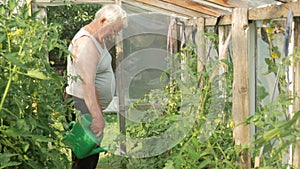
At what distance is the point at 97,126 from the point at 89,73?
334mm

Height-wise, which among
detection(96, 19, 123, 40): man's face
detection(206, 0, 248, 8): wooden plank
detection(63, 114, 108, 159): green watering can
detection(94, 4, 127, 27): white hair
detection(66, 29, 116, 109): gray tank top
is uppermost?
detection(206, 0, 248, 8): wooden plank

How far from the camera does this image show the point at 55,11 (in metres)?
9.07

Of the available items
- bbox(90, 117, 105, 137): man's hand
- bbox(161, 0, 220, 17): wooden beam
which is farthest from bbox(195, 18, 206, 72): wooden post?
bbox(90, 117, 105, 137): man's hand

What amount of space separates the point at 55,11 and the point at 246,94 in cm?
627

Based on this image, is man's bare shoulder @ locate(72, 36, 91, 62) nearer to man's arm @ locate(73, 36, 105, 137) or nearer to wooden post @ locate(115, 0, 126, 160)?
man's arm @ locate(73, 36, 105, 137)

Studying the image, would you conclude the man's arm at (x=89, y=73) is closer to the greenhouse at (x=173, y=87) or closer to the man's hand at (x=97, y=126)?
the man's hand at (x=97, y=126)

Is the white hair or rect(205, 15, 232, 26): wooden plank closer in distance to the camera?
the white hair

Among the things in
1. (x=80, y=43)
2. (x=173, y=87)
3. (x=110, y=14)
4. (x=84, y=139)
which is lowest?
(x=84, y=139)

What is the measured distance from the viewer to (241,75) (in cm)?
327

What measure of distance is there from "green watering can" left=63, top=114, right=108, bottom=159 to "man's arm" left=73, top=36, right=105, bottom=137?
0.04 meters

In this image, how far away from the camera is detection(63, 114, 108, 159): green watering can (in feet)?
10.9

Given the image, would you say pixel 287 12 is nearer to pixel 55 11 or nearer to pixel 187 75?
pixel 187 75

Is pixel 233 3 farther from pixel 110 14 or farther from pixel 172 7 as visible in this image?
pixel 172 7

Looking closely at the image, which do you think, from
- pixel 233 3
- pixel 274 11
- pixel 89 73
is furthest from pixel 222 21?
pixel 274 11
